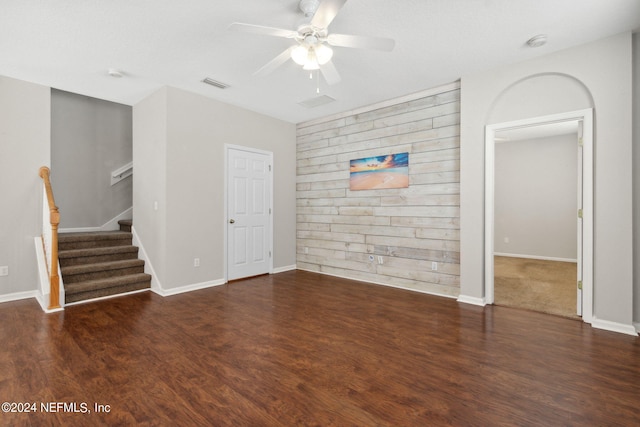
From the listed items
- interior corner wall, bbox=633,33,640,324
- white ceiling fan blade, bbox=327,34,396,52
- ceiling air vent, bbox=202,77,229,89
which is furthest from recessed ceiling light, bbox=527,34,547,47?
ceiling air vent, bbox=202,77,229,89

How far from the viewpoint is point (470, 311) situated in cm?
356

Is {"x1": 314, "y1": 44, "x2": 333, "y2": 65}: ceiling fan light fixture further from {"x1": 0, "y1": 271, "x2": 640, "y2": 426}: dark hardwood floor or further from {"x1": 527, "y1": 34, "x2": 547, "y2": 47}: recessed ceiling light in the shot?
{"x1": 0, "y1": 271, "x2": 640, "y2": 426}: dark hardwood floor

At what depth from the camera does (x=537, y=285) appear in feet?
15.3

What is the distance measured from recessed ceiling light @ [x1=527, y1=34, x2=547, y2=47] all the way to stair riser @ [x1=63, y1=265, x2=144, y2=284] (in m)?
5.49

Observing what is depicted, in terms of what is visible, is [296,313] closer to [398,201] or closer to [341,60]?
[398,201]

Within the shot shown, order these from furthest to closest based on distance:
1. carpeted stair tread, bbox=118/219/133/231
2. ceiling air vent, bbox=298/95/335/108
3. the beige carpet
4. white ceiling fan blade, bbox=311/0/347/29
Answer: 1. carpeted stair tread, bbox=118/219/133/231
2. ceiling air vent, bbox=298/95/335/108
3. the beige carpet
4. white ceiling fan blade, bbox=311/0/347/29

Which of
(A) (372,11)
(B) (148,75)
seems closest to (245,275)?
(B) (148,75)

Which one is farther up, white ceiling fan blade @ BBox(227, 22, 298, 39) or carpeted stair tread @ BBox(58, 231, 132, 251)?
Answer: white ceiling fan blade @ BBox(227, 22, 298, 39)

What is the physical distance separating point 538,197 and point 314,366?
22.7 feet

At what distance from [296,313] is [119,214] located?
4.46 metres

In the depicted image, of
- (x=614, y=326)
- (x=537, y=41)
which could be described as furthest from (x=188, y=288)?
(x=537, y=41)

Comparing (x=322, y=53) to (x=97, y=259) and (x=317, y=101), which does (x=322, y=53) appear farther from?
(x=97, y=259)

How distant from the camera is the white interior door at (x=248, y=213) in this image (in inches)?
197

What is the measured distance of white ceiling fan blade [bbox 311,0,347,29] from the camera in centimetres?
195
